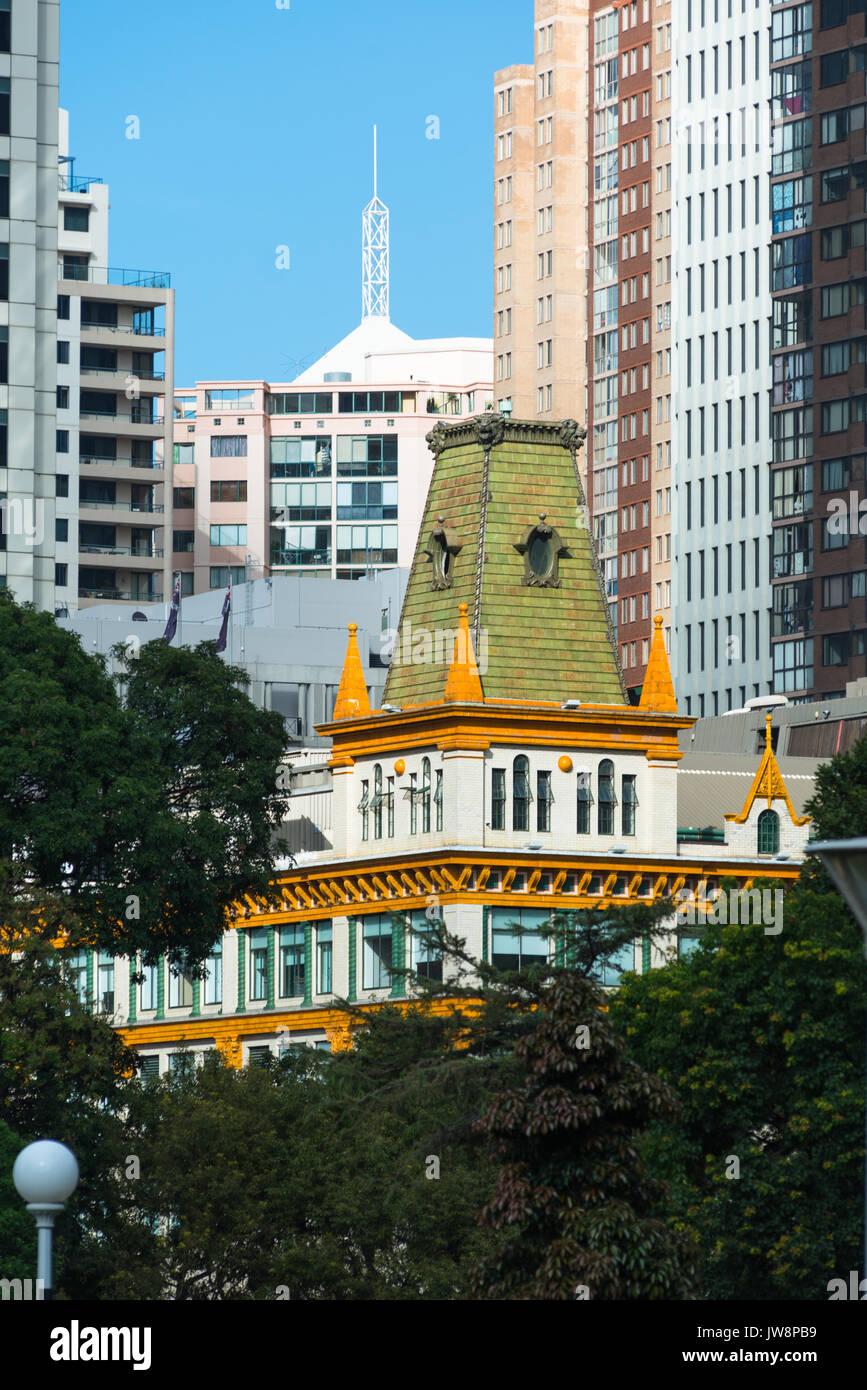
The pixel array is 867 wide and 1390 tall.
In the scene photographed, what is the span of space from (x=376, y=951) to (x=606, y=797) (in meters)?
8.98

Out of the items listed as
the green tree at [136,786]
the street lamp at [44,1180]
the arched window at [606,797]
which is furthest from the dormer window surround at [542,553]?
the street lamp at [44,1180]

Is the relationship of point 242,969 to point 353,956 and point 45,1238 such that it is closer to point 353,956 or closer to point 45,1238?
point 353,956

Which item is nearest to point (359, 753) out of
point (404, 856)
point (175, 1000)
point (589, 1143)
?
point (404, 856)

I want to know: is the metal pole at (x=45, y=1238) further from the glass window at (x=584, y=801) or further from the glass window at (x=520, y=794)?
the glass window at (x=584, y=801)

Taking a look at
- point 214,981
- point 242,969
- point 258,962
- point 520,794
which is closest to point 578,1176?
point 520,794

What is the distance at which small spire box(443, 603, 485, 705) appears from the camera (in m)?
113

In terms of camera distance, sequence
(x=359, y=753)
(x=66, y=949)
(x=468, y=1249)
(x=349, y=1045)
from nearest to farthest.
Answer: (x=468, y=1249) < (x=66, y=949) < (x=349, y=1045) < (x=359, y=753)

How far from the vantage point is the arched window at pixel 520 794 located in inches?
4478

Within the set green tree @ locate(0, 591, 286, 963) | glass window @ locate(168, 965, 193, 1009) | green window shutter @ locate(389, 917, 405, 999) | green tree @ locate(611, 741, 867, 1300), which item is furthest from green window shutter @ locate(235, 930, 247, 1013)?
green tree @ locate(611, 741, 867, 1300)

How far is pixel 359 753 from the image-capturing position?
388 feet

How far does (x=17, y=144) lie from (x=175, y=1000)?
3884 cm

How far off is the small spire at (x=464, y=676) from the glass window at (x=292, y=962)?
1185 cm
